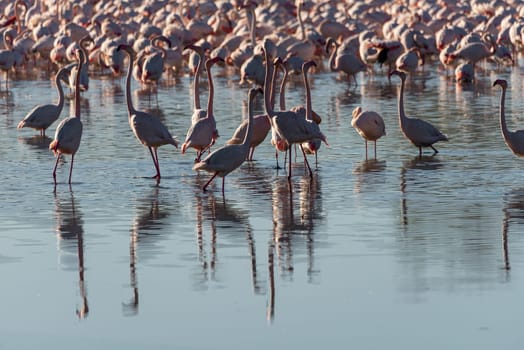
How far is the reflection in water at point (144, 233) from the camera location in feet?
25.2

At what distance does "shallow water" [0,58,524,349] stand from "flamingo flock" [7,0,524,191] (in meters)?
0.43

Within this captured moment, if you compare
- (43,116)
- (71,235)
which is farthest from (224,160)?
(43,116)

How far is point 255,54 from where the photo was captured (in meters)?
26.0

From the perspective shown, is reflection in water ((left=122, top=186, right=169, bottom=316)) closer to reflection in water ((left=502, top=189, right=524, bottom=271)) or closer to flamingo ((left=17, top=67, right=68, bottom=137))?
reflection in water ((left=502, top=189, right=524, bottom=271))

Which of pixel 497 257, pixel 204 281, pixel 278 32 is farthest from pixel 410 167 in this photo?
pixel 278 32

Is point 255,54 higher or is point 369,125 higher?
point 255,54

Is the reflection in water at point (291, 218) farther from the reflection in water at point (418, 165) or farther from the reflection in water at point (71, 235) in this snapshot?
the reflection in water at point (71, 235)

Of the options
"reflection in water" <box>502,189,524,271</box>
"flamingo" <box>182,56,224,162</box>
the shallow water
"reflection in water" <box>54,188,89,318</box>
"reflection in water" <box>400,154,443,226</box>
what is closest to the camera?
the shallow water

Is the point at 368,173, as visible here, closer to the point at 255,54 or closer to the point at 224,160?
the point at 224,160

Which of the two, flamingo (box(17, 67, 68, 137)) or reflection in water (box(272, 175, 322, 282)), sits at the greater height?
flamingo (box(17, 67, 68, 137))

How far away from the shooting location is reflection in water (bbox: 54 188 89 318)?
7.90 m

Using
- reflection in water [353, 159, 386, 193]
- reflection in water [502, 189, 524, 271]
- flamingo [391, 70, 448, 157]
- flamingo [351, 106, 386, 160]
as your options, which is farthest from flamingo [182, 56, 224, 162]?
reflection in water [502, 189, 524, 271]

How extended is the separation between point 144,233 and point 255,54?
16.5 m

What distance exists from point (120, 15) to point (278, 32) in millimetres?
9730
